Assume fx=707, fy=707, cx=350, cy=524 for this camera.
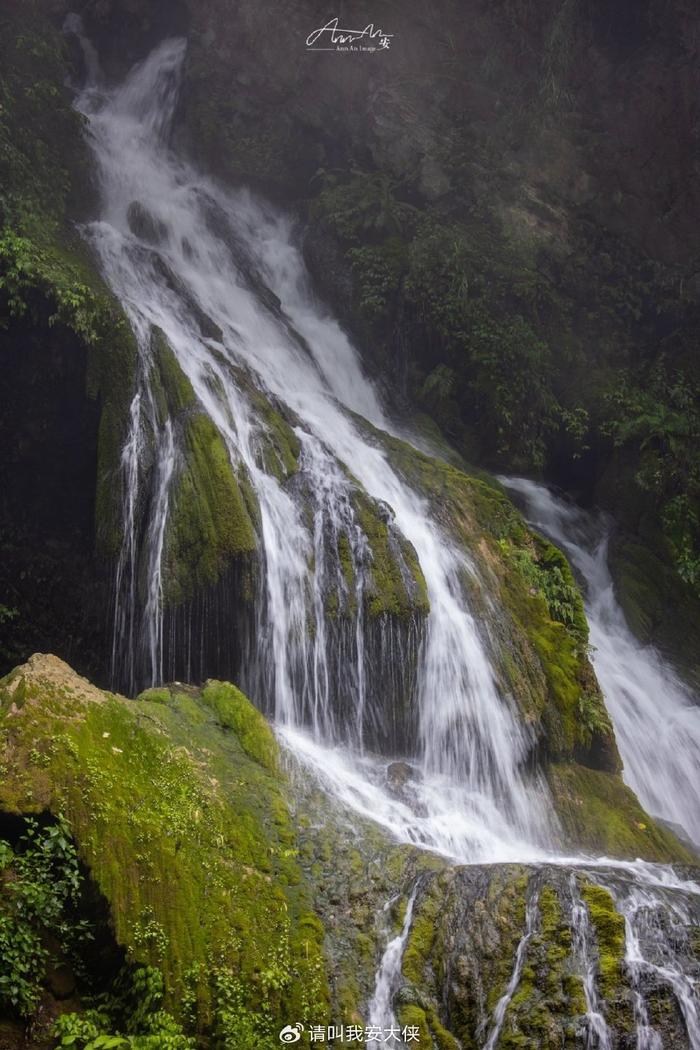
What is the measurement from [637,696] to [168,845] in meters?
9.02

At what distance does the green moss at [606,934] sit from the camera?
15.0ft

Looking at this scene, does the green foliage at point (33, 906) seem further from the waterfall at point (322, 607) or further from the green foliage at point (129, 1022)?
the waterfall at point (322, 607)

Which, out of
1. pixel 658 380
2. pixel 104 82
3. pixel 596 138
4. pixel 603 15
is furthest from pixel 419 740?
pixel 603 15

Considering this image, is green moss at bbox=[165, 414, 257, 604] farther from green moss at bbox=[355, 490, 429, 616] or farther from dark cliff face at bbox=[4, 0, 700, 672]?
dark cliff face at bbox=[4, 0, 700, 672]

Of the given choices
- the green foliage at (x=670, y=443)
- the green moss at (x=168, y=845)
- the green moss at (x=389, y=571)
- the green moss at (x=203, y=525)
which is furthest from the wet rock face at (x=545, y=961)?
the green foliage at (x=670, y=443)

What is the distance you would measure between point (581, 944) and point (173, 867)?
9.30ft

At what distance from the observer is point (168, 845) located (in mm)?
4910

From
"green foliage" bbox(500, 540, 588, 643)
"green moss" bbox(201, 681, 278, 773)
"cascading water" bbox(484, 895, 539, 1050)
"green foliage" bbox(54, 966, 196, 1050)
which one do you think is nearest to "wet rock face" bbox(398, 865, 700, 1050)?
"cascading water" bbox(484, 895, 539, 1050)

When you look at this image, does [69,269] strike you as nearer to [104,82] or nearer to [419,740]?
[419,740]

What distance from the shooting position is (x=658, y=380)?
17.3 meters

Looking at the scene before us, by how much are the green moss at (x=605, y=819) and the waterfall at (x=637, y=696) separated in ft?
4.36

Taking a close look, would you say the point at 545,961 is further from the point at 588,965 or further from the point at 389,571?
the point at 389,571

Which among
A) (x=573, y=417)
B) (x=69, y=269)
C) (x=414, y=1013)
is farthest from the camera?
(x=573, y=417)

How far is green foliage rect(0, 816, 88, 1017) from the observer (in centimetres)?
409
